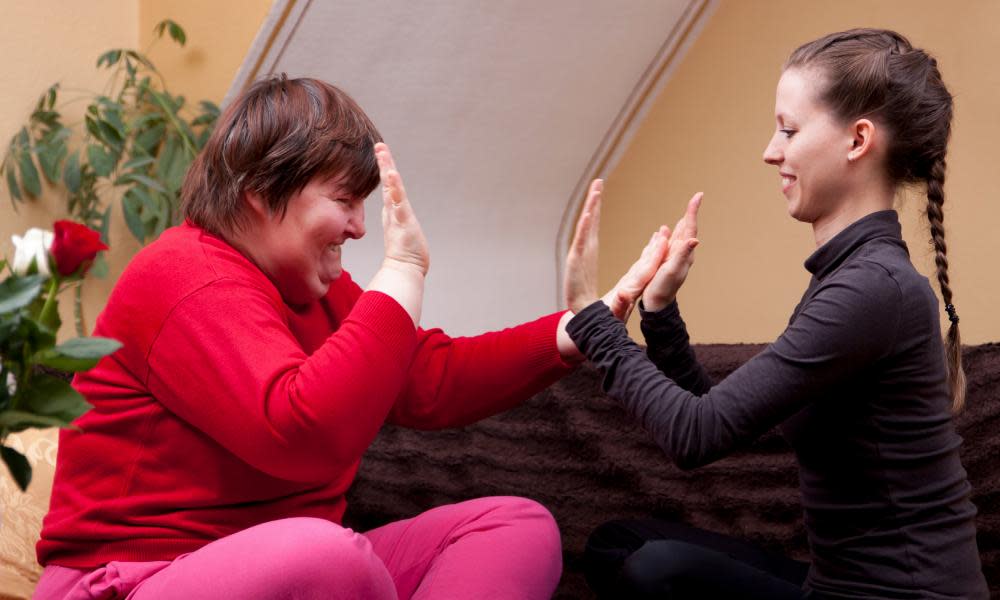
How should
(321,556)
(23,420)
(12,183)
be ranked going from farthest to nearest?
(12,183)
(321,556)
(23,420)

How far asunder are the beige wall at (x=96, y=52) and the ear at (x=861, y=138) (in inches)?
59.8

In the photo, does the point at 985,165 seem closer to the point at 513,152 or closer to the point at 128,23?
the point at 513,152

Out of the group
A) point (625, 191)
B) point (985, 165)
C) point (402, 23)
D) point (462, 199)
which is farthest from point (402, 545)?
point (625, 191)

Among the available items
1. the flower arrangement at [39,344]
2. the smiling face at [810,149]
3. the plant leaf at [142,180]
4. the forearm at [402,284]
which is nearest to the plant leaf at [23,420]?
the flower arrangement at [39,344]

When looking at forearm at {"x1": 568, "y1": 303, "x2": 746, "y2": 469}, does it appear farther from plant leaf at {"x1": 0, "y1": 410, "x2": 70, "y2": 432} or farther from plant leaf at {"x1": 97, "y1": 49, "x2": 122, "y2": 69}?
plant leaf at {"x1": 97, "y1": 49, "x2": 122, "y2": 69}

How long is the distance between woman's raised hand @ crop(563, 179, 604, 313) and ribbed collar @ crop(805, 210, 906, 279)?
0.29 m

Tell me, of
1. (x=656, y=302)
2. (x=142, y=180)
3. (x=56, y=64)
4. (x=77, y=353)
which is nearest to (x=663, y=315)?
(x=656, y=302)

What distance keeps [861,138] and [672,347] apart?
37 centimetres

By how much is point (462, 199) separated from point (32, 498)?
4.93ft

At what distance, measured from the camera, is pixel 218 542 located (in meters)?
1.22

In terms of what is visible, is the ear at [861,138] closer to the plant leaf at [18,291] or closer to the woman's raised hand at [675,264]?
the woman's raised hand at [675,264]

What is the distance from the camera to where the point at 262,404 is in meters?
1.21

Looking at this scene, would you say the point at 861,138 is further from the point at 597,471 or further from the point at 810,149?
the point at 597,471

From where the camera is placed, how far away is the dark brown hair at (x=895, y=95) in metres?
1.34
